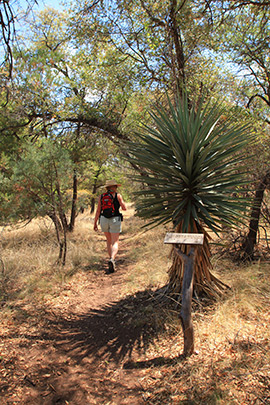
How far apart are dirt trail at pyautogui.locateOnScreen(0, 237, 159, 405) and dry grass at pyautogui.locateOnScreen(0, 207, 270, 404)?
0.80 ft

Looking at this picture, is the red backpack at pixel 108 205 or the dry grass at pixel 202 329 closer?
the dry grass at pixel 202 329

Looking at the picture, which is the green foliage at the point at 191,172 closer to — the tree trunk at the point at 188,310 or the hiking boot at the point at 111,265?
the tree trunk at the point at 188,310

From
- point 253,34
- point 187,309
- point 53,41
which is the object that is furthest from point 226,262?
point 53,41

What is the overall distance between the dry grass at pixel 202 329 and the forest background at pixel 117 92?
52 cm

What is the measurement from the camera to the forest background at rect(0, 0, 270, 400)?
609 centimetres

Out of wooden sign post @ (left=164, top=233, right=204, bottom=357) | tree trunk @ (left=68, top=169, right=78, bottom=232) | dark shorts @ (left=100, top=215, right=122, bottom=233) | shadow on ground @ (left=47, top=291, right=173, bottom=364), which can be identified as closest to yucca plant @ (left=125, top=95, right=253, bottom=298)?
wooden sign post @ (left=164, top=233, right=204, bottom=357)

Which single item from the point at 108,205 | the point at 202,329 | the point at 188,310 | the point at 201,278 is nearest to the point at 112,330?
the point at 202,329

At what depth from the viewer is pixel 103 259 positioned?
7.99m

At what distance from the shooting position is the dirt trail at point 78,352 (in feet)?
8.99

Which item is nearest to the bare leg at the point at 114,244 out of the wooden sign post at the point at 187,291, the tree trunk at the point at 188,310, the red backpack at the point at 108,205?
the red backpack at the point at 108,205

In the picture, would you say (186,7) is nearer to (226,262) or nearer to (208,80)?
(208,80)

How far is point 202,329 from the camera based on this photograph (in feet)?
11.6

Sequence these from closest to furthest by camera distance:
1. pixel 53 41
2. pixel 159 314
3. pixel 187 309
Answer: pixel 187 309 < pixel 159 314 < pixel 53 41

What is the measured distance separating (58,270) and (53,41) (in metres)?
9.03
